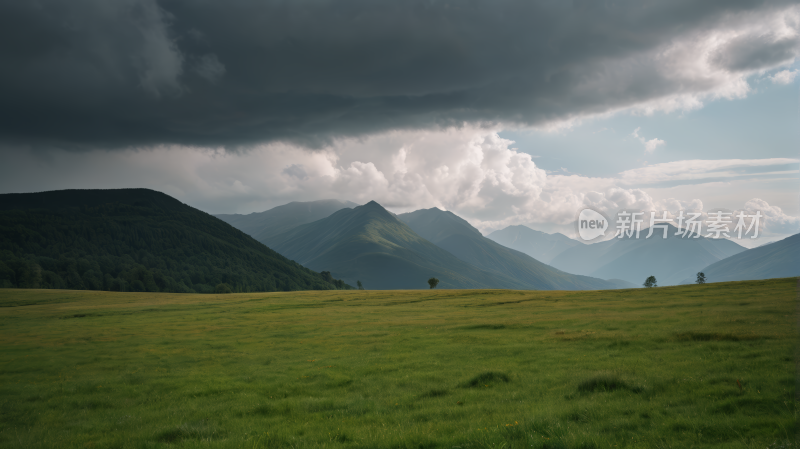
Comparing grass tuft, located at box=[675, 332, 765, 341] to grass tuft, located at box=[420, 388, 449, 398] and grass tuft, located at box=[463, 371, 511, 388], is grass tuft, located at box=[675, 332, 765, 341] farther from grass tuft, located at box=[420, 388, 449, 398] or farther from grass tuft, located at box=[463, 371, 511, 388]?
grass tuft, located at box=[420, 388, 449, 398]

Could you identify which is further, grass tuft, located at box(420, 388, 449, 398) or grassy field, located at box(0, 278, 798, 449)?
grass tuft, located at box(420, 388, 449, 398)

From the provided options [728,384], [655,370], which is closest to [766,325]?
[655,370]

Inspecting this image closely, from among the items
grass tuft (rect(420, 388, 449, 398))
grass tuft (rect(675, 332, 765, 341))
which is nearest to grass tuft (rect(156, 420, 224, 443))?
grass tuft (rect(420, 388, 449, 398))

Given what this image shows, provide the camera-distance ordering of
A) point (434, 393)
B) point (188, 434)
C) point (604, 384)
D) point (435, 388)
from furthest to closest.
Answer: point (435, 388), point (434, 393), point (604, 384), point (188, 434)

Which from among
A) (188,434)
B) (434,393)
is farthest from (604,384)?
(188,434)

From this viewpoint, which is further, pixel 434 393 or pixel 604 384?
pixel 434 393

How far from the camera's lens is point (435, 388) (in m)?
19.2

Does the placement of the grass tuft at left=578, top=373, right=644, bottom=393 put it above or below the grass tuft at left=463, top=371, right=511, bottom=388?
above

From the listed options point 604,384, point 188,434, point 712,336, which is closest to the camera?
point 188,434

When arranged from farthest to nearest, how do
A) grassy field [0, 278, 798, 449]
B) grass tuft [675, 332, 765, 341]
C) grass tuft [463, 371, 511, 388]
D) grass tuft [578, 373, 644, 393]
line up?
grass tuft [675, 332, 765, 341] < grass tuft [463, 371, 511, 388] < grass tuft [578, 373, 644, 393] < grassy field [0, 278, 798, 449]

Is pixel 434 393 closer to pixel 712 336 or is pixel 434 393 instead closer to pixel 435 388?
pixel 435 388

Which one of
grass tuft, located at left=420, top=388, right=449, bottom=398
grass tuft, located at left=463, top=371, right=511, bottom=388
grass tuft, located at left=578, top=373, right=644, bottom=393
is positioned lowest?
grass tuft, located at left=420, top=388, right=449, bottom=398

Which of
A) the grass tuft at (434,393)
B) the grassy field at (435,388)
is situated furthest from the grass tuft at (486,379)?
the grass tuft at (434,393)

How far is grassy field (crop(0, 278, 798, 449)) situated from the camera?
1226 centimetres
